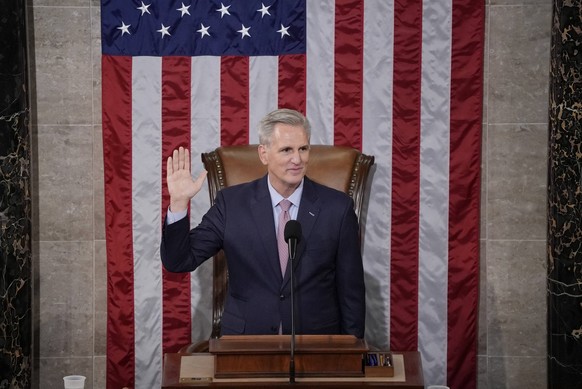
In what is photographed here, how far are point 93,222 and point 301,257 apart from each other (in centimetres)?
186

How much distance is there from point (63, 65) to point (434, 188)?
2.30m

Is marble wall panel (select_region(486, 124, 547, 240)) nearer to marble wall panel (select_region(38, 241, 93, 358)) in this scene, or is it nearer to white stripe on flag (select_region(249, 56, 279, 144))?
white stripe on flag (select_region(249, 56, 279, 144))

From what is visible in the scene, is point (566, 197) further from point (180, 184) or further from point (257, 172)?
point (180, 184)

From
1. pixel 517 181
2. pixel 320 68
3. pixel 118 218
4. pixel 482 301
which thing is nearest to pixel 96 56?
pixel 118 218

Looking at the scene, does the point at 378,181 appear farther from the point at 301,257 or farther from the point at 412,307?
the point at 301,257

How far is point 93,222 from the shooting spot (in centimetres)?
552

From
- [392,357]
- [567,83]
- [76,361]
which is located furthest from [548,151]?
[76,361]

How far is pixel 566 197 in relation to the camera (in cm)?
500

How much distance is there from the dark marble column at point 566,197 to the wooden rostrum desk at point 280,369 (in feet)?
6.97

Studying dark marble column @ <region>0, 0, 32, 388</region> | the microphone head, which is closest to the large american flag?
dark marble column @ <region>0, 0, 32, 388</region>

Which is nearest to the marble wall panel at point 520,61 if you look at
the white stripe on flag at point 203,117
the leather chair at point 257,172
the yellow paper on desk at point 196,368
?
the leather chair at point 257,172

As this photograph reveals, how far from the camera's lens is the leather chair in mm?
4789

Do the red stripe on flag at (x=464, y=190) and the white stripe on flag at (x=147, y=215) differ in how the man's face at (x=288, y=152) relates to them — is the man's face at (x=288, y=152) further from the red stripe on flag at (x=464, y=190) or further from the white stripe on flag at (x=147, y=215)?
the red stripe on flag at (x=464, y=190)

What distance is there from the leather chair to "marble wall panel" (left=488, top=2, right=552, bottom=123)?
106 centimetres
